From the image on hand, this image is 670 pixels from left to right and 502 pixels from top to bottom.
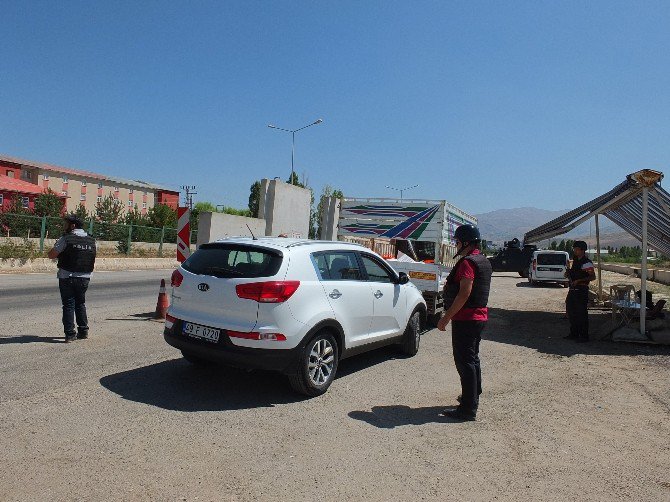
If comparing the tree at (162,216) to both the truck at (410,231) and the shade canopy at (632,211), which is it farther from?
the shade canopy at (632,211)

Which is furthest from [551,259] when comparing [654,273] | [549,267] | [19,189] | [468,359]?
[19,189]

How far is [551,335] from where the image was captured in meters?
10.1

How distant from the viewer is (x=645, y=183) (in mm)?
8828

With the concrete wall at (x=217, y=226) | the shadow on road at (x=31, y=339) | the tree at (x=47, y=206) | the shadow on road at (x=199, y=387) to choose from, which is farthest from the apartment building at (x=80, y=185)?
the shadow on road at (x=199, y=387)

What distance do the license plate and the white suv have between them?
0.03 feet

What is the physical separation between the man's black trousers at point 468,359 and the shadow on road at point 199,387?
5.34 ft

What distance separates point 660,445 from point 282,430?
134 inches

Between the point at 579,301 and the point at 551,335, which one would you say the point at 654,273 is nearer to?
the point at 551,335

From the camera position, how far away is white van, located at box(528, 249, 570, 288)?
77.5 feet

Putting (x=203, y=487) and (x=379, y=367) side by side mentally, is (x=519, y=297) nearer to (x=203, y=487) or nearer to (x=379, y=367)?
(x=379, y=367)

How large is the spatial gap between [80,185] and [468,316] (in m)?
96.0

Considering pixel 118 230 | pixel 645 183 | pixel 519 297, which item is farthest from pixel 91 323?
pixel 118 230

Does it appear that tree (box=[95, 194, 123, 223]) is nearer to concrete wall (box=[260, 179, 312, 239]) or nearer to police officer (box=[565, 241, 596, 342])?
concrete wall (box=[260, 179, 312, 239])

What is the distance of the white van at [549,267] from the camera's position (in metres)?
23.6
